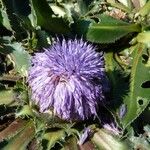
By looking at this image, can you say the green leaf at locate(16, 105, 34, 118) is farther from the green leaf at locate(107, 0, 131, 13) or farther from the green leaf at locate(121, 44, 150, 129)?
the green leaf at locate(107, 0, 131, 13)

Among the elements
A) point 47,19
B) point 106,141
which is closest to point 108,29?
point 47,19

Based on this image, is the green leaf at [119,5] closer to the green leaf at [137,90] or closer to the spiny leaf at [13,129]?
the green leaf at [137,90]

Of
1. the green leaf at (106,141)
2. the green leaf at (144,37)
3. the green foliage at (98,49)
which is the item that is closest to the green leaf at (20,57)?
the green foliage at (98,49)

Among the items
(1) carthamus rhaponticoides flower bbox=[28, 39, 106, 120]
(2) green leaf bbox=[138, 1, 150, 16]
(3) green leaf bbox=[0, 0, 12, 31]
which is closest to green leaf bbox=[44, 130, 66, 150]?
(1) carthamus rhaponticoides flower bbox=[28, 39, 106, 120]

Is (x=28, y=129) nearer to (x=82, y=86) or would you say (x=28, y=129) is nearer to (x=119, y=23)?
(x=82, y=86)

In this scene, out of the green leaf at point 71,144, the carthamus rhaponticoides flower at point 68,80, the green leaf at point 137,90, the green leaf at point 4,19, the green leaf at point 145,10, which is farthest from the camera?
the green leaf at point 145,10

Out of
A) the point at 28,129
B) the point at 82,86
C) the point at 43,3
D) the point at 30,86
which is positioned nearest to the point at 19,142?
the point at 28,129
